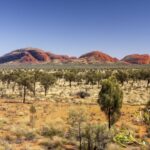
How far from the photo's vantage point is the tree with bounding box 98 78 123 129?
2825cm

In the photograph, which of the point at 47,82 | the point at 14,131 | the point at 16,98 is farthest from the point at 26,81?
the point at 14,131

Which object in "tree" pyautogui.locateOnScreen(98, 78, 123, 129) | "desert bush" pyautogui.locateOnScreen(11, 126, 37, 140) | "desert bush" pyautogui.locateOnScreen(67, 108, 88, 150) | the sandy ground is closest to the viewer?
the sandy ground

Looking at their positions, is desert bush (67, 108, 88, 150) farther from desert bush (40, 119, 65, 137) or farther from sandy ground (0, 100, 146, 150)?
sandy ground (0, 100, 146, 150)

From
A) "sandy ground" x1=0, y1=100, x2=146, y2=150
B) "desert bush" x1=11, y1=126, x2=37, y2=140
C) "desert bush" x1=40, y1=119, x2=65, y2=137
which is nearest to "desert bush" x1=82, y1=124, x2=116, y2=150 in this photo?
"sandy ground" x1=0, y1=100, x2=146, y2=150

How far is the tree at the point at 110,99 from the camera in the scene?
28.2 meters

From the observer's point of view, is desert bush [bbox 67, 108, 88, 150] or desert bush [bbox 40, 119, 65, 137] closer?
desert bush [bbox 67, 108, 88, 150]

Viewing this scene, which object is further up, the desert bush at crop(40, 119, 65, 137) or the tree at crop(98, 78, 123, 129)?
the tree at crop(98, 78, 123, 129)

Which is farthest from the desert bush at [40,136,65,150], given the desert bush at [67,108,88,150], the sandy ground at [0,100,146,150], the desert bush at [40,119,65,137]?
the desert bush at [67,108,88,150]

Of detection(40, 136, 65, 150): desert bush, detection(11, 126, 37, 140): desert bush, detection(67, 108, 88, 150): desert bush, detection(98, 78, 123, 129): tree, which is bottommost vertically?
detection(40, 136, 65, 150): desert bush

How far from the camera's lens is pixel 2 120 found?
3394 cm

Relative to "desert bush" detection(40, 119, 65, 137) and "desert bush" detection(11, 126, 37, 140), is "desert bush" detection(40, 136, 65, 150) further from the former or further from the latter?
"desert bush" detection(11, 126, 37, 140)

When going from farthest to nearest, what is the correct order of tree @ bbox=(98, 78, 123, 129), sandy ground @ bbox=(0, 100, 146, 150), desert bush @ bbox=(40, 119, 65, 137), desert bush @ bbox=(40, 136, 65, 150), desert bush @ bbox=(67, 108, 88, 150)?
1. tree @ bbox=(98, 78, 123, 129)
2. desert bush @ bbox=(40, 119, 65, 137)
3. desert bush @ bbox=(67, 108, 88, 150)
4. sandy ground @ bbox=(0, 100, 146, 150)
5. desert bush @ bbox=(40, 136, 65, 150)

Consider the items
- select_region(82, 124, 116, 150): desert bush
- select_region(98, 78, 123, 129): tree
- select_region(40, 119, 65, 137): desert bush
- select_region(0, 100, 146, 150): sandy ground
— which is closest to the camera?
select_region(82, 124, 116, 150): desert bush

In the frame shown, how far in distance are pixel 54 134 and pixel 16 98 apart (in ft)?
101
